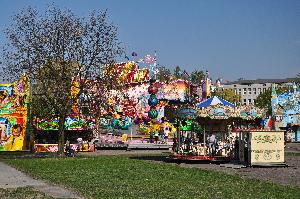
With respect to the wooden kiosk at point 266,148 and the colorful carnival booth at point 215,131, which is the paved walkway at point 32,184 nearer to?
the wooden kiosk at point 266,148

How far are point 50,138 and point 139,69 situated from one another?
2340 cm

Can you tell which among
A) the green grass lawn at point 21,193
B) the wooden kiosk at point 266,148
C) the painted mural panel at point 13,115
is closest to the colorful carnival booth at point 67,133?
the painted mural panel at point 13,115

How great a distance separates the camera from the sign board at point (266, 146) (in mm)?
26359

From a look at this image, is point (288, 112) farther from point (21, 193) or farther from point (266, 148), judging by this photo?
point (21, 193)

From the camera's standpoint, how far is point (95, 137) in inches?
2040

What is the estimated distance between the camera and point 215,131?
106 ft

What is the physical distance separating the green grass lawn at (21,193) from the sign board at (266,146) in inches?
529

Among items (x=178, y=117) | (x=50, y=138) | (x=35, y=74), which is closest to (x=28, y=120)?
(x=50, y=138)

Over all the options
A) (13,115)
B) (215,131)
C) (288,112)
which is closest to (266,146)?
(215,131)

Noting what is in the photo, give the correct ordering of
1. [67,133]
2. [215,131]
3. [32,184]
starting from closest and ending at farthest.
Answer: [32,184], [215,131], [67,133]

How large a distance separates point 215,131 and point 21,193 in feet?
62.1

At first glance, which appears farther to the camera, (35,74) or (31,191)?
(35,74)

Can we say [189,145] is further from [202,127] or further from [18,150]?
[18,150]

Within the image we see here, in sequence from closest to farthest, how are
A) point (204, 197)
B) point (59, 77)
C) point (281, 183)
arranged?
1. point (204, 197)
2. point (281, 183)
3. point (59, 77)
